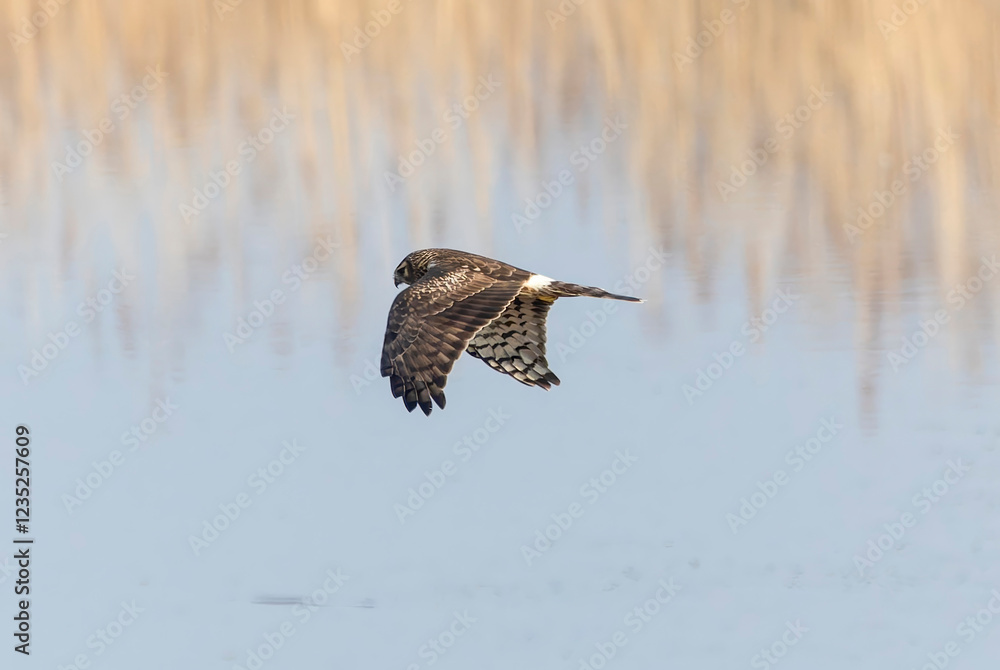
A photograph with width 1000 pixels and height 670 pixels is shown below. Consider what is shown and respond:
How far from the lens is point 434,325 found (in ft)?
16.3

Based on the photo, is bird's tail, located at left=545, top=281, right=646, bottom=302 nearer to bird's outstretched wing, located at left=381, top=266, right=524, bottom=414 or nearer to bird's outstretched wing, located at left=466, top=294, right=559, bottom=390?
bird's outstretched wing, located at left=381, top=266, right=524, bottom=414

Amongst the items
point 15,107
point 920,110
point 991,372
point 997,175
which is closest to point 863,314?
point 991,372

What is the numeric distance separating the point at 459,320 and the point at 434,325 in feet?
0.34

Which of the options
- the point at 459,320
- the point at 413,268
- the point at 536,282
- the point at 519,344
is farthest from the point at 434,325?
the point at 413,268

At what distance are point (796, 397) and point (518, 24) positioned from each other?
5.86 m

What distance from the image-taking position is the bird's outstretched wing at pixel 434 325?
4.71 metres

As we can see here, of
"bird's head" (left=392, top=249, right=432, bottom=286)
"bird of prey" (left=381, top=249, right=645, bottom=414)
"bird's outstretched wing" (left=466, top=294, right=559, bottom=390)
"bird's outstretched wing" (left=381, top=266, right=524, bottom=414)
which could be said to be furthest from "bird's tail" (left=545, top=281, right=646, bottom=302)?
"bird's head" (left=392, top=249, right=432, bottom=286)

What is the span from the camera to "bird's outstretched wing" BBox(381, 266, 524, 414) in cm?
471

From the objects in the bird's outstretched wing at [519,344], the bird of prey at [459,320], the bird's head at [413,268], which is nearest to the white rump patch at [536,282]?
the bird of prey at [459,320]

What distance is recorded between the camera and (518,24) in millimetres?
12266

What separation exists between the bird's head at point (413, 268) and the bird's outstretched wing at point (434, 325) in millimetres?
515

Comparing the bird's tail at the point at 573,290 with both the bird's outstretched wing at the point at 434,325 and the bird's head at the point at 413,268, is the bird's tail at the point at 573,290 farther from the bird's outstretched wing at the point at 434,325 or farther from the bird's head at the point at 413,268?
the bird's head at the point at 413,268

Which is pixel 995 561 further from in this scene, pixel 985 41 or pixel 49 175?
pixel 49 175

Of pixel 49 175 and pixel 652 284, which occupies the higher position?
pixel 49 175
